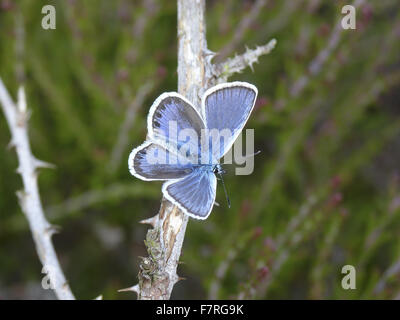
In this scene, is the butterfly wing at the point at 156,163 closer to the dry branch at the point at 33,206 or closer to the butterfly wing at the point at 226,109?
the butterfly wing at the point at 226,109

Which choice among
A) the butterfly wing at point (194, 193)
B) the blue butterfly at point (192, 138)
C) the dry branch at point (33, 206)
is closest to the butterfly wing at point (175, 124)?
the blue butterfly at point (192, 138)

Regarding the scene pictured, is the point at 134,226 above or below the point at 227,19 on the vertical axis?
below

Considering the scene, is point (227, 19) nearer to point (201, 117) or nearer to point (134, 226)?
point (201, 117)

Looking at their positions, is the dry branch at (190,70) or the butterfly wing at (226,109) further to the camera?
the butterfly wing at (226,109)

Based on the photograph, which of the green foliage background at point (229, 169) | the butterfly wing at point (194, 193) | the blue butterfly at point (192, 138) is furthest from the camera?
the green foliage background at point (229, 169)

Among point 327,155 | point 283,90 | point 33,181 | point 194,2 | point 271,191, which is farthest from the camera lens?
point 327,155
